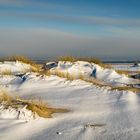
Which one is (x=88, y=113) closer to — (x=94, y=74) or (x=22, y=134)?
(x=22, y=134)

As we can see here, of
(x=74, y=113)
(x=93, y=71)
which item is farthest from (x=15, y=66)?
(x=74, y=113)

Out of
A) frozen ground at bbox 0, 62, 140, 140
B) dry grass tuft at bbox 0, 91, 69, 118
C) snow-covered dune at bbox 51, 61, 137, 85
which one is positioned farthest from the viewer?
snow-covered dune at bbox 51, 61, 137, 85

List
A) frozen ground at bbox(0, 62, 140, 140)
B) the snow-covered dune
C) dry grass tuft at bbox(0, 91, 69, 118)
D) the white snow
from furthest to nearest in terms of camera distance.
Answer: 1. the white snow
2. the snow-covered dune
3. dry grass tuft at bbox(0, 91, 69, 118)
4. frozen ground at bbox(0, 62, 140, 140)

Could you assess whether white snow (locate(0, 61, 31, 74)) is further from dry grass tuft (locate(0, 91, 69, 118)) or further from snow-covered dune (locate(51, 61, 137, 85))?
dry grass tuft (locate(0, 91, 69, 118))

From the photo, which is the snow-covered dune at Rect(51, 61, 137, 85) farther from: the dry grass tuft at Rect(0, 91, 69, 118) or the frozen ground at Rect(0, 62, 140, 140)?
the dry grass tuft at Rect(0, 91, 69, 118)

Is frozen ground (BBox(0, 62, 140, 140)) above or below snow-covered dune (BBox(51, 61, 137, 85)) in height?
above

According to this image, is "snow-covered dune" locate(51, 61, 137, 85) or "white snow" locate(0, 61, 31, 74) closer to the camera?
"snow-covered dune" locate(51, 61, 137, 85)

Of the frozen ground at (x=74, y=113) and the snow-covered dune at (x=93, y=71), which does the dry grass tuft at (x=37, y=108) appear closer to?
the frozen ground at (x=74, y=113)

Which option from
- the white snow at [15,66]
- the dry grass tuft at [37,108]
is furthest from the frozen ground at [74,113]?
the white snow at [15,66]

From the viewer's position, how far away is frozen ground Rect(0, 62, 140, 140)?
18.8 feet

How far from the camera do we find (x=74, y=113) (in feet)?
23.6

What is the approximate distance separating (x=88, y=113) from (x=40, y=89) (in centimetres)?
282

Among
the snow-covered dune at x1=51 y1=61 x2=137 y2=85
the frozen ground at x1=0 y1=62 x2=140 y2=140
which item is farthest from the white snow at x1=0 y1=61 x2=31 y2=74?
the frozen ground at x1=0 y1=62 x2=140 y2=140

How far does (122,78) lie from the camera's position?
1475cm
